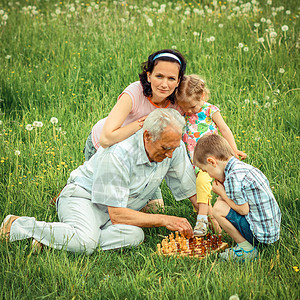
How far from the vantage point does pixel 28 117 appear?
629cm

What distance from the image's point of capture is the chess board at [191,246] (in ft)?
12.1

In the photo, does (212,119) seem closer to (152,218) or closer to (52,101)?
(152,218)

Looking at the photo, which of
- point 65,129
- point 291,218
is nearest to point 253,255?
point 291,218

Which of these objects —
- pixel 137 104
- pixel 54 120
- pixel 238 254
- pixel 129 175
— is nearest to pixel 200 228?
pixel 238 254

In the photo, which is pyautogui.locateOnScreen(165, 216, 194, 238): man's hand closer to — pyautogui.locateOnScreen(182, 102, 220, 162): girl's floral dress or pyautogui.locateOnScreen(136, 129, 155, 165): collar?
pyautogui.locateOnScreen(136, 129, 155, 165): collar

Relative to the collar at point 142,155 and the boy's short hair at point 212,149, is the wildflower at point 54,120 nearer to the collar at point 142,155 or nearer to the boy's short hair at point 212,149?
the collar at point 142,155

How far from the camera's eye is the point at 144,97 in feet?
14.4

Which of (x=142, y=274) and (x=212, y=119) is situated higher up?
(x=212, y=119)

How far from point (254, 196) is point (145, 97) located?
149cm

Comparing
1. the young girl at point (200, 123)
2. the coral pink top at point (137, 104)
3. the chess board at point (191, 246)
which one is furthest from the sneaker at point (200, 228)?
the coral pink top at point (137, 104)

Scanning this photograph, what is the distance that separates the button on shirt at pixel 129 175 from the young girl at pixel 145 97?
138 millimetres

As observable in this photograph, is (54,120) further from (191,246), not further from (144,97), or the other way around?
(191,246)

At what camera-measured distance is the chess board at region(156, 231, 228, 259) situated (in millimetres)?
3682

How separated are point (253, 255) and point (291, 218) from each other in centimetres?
68
